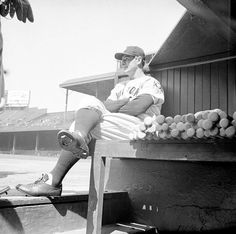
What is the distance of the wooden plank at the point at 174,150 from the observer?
4.86 feet

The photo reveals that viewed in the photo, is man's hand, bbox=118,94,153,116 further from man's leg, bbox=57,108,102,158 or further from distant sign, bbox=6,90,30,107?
distant sign, bbox=6,90,30,107

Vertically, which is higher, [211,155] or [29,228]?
[211,155]

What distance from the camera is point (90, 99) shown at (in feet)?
6.84

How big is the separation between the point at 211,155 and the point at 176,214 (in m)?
1.22

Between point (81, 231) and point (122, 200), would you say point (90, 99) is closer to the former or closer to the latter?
point (81, 231)

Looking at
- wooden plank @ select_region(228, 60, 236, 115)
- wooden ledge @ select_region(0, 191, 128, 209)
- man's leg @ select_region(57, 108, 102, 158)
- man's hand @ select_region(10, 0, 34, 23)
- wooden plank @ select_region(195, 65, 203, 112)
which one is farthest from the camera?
man's hand @ select_region(10, 0, 34, 23)

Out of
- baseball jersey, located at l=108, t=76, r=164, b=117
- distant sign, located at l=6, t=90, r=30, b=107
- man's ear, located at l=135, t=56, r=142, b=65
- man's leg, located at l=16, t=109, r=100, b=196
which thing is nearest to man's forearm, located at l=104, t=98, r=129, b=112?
baseball jersey, located at l=108, t=76, r=164, b=117

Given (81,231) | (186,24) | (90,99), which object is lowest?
(81,231)

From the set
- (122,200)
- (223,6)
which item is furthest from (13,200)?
(223,6)

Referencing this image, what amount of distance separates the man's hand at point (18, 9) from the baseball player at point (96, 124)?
212 cm

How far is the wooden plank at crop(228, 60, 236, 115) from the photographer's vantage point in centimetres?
268

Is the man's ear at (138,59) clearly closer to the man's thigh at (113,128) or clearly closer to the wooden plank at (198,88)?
the wooden plank at (198,88)

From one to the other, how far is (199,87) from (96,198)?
150 centimetres

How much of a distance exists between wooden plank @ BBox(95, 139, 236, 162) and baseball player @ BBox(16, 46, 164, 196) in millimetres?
155
